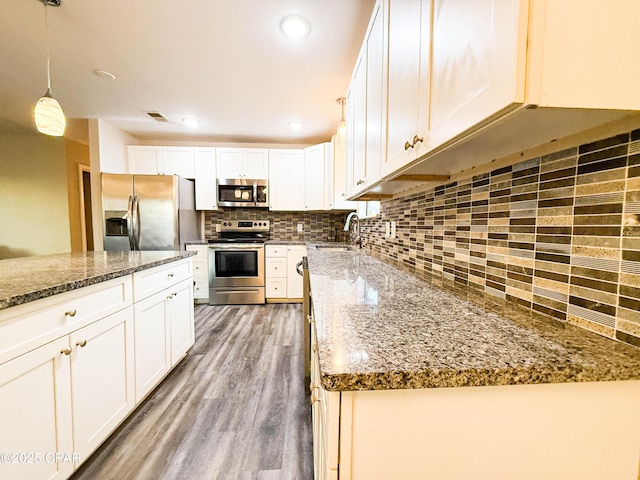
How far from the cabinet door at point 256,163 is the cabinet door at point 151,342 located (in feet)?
7.84

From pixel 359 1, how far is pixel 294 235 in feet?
9.74

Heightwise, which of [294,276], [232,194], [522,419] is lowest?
[294,276]

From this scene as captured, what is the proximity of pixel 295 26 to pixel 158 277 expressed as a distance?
1840mm

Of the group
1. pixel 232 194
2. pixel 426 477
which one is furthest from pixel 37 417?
pixel 232 194

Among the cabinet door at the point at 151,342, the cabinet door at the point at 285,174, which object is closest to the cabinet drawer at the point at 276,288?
the cabinet door at the point at 285,174

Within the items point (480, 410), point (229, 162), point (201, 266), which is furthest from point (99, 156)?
point (480, 410)

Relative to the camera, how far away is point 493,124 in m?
0.49

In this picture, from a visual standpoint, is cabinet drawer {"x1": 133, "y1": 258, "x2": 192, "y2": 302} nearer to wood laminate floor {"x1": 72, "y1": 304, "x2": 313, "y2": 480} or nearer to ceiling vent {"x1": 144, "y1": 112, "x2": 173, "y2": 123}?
wood laminate floor {"x1": 72, "y1": 304, "x2": 313, "y2": 480}

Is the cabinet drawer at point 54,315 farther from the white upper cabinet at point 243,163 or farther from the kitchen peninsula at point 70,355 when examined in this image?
the white upper cabinet at point 243,163

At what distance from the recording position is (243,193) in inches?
145

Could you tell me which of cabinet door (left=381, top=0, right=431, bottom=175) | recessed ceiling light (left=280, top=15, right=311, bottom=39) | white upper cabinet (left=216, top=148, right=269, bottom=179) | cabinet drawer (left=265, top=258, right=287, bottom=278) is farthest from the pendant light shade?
Answer: cabinet drawer (left=265, top=258, right=287, bottom=278)

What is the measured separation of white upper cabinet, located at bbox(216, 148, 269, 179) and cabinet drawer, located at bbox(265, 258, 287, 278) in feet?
4.03

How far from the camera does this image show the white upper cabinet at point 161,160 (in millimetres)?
3576

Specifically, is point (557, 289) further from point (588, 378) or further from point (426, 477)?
point (426, 477)
